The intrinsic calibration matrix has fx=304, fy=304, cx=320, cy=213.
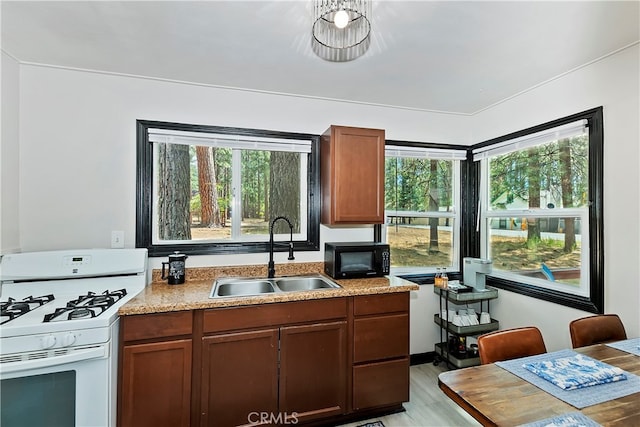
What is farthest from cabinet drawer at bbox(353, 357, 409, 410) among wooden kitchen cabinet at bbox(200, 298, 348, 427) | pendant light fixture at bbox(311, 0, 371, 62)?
pendant light fixture at bbox(311, 0, 371, 62)

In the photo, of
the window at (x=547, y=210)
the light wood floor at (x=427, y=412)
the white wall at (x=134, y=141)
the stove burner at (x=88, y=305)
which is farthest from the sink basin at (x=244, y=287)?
the window at (x=547, y=210)

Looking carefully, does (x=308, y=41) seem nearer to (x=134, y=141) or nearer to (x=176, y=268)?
(x=134, y=141)

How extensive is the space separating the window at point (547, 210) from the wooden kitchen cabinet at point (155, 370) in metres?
2.64

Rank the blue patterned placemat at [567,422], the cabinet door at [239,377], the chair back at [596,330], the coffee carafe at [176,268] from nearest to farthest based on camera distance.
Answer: the blue patterned placemat at [567,422] < the chair back at [596,330] < the cabinet door at [239,377] < the coffee carafe at [176,268]

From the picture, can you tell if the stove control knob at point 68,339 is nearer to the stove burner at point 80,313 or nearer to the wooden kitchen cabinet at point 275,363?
the stove burner at point 80,313

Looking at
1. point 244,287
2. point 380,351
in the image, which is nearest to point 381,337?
point 380,351

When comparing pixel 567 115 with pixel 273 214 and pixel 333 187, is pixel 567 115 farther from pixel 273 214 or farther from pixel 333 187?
pixel 273 214

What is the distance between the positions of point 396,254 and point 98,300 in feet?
7.90

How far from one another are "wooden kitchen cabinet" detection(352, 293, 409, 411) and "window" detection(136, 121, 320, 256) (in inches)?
31.8

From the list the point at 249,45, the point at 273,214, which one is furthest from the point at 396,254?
the point at 249,45

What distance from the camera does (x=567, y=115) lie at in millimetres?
2232

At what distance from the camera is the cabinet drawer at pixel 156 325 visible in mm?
1686

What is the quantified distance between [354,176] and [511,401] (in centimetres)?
174

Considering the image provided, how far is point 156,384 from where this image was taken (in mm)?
1721
